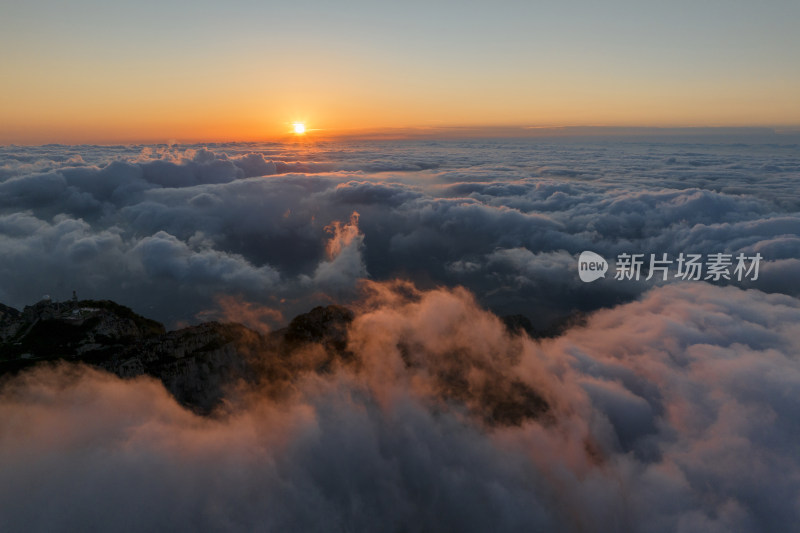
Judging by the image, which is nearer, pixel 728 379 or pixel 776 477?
pixel 776 477

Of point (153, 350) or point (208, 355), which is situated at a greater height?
point (153, 350)

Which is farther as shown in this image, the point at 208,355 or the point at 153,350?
the point at 208,355

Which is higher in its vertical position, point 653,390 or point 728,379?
point 728,379

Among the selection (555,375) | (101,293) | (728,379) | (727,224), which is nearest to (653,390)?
(728,379)

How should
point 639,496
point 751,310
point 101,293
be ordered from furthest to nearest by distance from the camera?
point 101,293, point 751,310, point 639,496

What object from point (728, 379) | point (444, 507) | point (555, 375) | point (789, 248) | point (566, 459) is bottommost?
point (444, 507)

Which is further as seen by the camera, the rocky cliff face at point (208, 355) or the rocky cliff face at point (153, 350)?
the rocky cliff face at point (208, 355)

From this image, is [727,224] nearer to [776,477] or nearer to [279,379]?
[776,477]

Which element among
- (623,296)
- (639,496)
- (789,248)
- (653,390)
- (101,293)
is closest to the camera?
(639,496)

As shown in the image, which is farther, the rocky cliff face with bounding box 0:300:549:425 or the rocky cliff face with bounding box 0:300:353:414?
the rocky cliff face with bounding box 0:300:549:425
